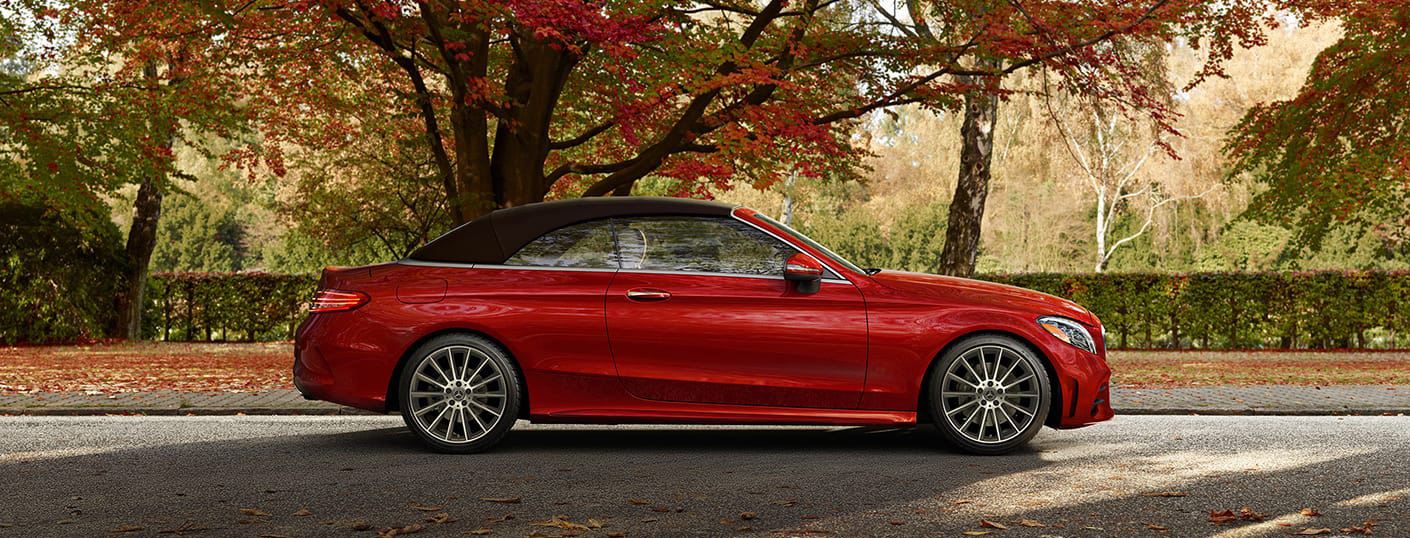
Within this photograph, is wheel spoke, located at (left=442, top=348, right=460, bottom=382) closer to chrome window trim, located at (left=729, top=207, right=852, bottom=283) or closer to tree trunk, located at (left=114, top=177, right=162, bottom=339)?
chrome window trim, located at (left=729, top=207, right=852, bottom=283)

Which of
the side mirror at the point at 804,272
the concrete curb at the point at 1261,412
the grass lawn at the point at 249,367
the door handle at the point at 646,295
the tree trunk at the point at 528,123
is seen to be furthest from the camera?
the tree trunk at the point at 528,123

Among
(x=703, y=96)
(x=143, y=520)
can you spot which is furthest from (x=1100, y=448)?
(x=703, y=96)

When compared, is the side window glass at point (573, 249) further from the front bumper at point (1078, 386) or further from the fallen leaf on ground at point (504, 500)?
the front bumper at point (1078, 386)

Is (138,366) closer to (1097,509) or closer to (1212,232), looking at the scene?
(1097,509)

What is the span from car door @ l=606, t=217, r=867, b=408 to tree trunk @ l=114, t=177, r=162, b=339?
61.2 ft

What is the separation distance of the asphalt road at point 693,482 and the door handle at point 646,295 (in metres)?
0.94

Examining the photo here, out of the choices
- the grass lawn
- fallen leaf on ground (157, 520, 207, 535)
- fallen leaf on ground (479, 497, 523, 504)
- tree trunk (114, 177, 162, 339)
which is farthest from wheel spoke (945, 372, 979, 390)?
tree trunk (114, 177, 162, 339)

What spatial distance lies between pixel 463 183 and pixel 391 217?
33.4 ft

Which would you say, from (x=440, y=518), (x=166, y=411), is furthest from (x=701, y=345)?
(x=166, y=411)

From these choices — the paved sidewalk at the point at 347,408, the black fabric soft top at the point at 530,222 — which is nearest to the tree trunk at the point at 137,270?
the paved sidewalk at the point at 347,408

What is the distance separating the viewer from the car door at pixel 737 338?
7715mm

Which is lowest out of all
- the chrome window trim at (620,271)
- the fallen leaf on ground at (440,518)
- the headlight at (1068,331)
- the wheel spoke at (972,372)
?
the fallen leaf on ground at (440,518)

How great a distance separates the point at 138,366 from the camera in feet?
56.2

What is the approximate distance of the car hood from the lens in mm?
7812
